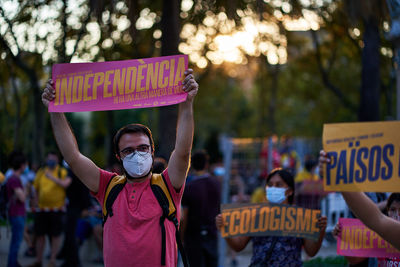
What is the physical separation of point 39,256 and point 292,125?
121 feet

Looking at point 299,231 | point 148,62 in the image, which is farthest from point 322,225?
point 148,62

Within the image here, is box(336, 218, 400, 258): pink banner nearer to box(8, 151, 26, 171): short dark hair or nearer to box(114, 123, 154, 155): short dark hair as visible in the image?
box(114, 123, 154, 155): short dark hair

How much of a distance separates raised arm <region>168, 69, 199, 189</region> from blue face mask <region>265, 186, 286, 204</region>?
1727mm

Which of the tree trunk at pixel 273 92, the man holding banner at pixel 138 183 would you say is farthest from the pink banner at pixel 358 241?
the tree trunk at pixel 273 92

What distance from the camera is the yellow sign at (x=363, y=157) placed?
3.23m

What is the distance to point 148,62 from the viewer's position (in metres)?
3.99

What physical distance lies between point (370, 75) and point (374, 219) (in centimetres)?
809

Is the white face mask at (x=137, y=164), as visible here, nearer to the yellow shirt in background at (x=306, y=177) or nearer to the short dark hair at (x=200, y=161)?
the short dark hair at (x=200, y=161)

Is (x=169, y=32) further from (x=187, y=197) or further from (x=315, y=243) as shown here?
(x=315, y=243)

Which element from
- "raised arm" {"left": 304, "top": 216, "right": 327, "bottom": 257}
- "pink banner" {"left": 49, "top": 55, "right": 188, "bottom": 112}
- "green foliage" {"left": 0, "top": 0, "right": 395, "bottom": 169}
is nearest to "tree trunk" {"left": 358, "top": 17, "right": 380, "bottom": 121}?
"green foliage" {"left": 0, "top": 0, "right": 395, "bottom": 169}

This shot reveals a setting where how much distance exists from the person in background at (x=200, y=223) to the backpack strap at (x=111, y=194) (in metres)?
3.45

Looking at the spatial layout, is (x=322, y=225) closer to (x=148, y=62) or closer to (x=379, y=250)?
(x=379, y=250)

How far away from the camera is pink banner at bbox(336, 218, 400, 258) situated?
451 centimetres

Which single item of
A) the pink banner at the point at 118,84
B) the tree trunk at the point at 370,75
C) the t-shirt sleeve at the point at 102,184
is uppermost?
the tree trunk at the point at 370,75
